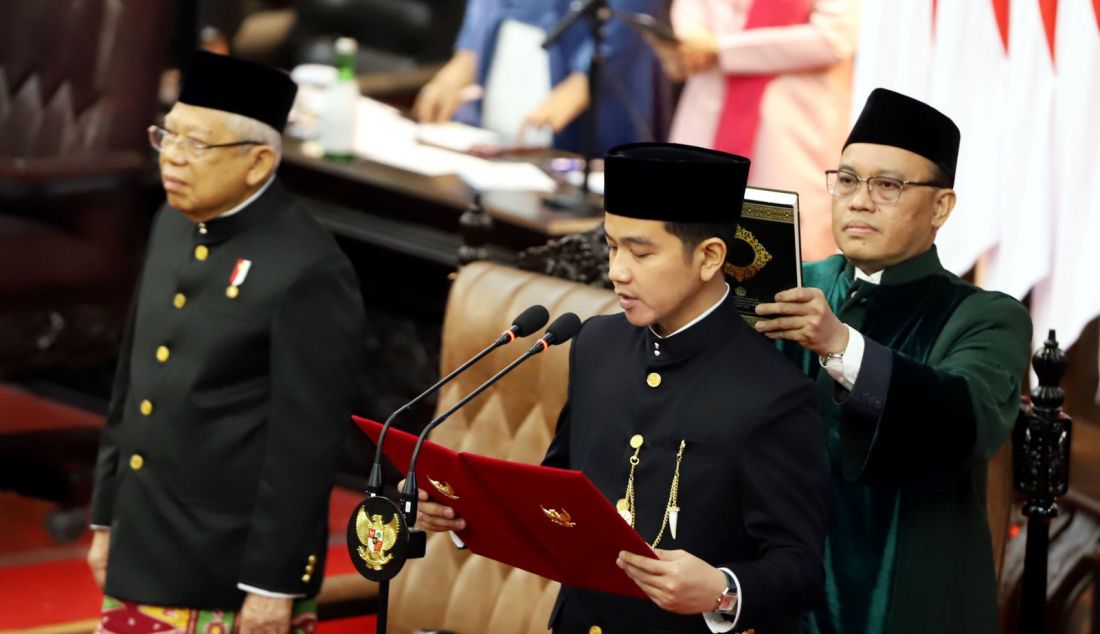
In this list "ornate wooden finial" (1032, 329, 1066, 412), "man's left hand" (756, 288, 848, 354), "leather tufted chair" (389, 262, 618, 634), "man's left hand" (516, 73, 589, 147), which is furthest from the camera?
"man's left hand" (516, 73, 589, 147)

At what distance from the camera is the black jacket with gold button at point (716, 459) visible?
7.43ft

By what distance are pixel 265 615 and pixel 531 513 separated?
102 centimetres

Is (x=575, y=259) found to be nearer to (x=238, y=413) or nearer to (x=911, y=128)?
(x=238, y=413)

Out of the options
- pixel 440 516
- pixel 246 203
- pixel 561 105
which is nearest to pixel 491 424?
pixel 246 203

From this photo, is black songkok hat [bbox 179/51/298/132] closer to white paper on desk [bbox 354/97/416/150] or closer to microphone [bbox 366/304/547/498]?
microphone [bbox 366/304/547/498]

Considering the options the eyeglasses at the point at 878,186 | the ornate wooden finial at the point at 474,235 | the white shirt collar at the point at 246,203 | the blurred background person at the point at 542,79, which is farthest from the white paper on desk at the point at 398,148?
the eyeglasses at the point at 878,186

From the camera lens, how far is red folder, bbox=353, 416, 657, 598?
6.93 feet

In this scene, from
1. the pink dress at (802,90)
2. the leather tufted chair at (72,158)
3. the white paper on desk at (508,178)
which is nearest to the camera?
the pink dress at (802,90)

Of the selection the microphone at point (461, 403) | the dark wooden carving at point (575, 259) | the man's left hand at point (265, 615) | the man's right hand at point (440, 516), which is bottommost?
the man's left hand at point (265, 615)

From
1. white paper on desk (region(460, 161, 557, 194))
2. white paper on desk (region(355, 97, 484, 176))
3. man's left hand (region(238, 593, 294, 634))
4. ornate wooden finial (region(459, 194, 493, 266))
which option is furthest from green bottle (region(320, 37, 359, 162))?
man's left hand (region(238, 593, 294, 634))

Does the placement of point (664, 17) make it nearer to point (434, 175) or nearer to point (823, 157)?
point (434, 175)

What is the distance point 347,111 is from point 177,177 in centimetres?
250

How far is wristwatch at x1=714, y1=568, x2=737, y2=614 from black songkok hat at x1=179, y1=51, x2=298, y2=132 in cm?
140

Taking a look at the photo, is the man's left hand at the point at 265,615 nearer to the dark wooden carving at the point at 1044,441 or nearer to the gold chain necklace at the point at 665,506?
the gold chain necklace at the point at 665,506
